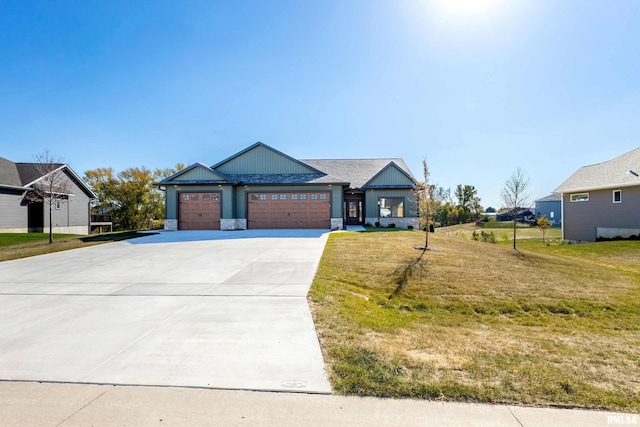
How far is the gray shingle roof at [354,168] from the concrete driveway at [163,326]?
53.6ft

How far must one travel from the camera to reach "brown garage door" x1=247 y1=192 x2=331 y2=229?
65.6 feet

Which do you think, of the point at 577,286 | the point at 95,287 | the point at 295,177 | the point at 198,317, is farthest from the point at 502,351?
the point at 295,177

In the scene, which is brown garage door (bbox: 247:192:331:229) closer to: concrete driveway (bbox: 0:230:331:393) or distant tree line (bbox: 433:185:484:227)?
concrete driveway (bbox: 0:230:331:393)

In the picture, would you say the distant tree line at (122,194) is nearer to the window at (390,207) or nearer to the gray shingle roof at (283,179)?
the gray shingle roof at (283,179)

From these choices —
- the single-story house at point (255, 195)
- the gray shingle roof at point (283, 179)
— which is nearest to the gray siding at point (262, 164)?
the single-story house at point (255, 195)

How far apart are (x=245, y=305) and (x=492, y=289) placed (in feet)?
20.0

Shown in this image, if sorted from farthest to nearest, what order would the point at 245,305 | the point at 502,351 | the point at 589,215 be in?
the point at 589,215
the point at 245,305
the point at 502,351

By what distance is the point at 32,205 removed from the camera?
22.5 metres

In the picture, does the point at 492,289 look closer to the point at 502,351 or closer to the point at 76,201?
the point at 502,351

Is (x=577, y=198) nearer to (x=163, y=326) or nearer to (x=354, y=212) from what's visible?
(x=354, y=212)

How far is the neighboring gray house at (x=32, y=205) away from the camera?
20.4 meters

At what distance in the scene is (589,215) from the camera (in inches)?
801

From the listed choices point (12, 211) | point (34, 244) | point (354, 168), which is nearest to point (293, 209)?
point (354, 168)

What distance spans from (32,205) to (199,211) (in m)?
14.2
